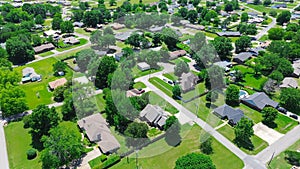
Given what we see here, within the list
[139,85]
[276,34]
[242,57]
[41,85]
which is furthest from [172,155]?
[276,34]

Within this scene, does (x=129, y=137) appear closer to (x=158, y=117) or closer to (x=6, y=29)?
(x=158, y=117)

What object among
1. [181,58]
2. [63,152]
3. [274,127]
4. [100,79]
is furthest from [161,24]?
[63,152]

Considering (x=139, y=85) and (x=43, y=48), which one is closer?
(x=139, y=85)

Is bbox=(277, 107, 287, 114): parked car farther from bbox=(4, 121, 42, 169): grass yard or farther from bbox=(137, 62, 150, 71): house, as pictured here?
bbox=(4, 121, 42, 169): grass yard

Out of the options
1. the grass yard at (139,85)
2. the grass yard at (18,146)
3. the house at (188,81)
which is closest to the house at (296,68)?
the house at (188,81)

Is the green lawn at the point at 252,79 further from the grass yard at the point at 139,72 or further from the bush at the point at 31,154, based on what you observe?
the bush at the point at 31,154

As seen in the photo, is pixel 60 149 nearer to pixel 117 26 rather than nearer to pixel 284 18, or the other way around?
pixel 117 26
